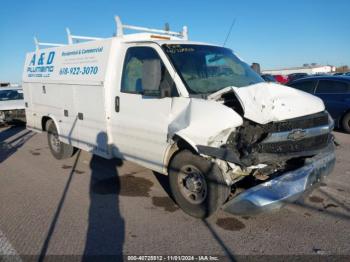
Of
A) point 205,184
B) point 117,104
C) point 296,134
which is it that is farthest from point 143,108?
point 296,134

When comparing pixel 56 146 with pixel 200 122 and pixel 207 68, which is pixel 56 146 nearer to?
pixel 207 68

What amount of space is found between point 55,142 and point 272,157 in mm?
5299

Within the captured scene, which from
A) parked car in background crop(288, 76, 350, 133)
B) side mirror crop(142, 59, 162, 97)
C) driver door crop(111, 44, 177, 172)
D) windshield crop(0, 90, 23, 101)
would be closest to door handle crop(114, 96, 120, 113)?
driver door crop(111, 44, 177, 172)

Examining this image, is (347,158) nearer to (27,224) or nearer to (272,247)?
(272,247)

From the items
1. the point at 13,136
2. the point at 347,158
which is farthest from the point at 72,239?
the point at 13,136

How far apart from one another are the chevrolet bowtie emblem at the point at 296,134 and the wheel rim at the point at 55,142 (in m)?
5.22

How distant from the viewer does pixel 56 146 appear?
7301mm

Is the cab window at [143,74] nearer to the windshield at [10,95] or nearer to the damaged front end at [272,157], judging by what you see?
the damaged front end at [272,157]

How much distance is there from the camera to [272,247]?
3.51m

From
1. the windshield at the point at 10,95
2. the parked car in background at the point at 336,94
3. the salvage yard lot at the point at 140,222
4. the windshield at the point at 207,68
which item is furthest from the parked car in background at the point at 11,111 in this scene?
the parked car in background at the point at 336,94

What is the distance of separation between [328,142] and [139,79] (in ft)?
9.00

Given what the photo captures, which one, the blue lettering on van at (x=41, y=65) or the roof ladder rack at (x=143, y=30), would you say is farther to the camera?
the blue lettering on van at (x=41, y=65)

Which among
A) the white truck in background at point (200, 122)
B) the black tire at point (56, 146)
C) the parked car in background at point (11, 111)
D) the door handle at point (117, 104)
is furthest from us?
the parked car in background at point (11, 111)

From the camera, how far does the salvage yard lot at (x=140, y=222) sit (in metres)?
3.55
